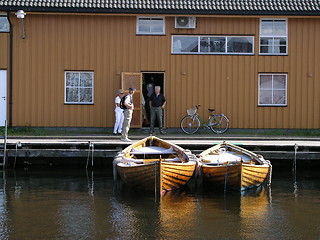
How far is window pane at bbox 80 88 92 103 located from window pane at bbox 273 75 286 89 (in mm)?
6659

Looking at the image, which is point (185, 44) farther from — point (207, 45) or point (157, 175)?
point (157, 175)

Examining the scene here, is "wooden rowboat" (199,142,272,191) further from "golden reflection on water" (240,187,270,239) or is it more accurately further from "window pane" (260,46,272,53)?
"window pane" (260,46,272,53)

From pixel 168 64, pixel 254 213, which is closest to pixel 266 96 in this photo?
pixel 168 64

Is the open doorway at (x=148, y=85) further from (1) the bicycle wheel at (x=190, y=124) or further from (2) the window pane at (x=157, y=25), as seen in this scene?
(2) the window pane at (x=157, y=25)

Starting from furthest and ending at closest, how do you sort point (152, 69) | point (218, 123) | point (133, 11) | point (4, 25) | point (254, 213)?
point (152, 69)
point (4, 25)
point (218, 123)
point (133, 11)
point (254, 213)

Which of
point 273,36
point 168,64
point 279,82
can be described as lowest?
point 279,82

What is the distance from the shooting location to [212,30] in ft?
72.9

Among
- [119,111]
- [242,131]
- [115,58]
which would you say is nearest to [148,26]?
[115,58]

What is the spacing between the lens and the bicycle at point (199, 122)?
21750mm

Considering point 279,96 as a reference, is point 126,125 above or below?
below

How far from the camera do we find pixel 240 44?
22.4 meters

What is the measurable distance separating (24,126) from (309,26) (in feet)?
35.5

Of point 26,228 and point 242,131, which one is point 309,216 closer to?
point 26,228

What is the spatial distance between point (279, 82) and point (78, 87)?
7244 millimetres
